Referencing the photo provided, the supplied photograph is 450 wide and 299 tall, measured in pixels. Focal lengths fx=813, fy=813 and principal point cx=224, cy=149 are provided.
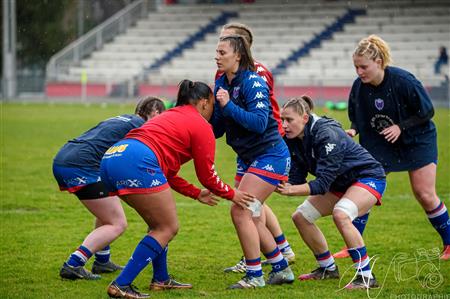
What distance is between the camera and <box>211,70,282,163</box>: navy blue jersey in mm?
6207

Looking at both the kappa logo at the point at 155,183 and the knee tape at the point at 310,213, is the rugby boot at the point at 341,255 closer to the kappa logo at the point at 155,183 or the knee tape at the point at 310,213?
the knee tape at the point at 310,213

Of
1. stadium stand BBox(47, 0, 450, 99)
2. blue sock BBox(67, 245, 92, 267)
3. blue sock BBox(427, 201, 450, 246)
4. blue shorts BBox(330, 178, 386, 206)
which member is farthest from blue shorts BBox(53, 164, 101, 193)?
stadium stand BBox(47, 0, 450, 99)

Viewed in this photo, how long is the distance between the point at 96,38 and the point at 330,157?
37.5 m

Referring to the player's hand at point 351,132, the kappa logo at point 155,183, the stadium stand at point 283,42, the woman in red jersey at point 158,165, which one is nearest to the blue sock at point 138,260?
the woman in red jersey at point 158,165

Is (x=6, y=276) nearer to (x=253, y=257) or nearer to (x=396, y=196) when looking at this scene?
(x=253, y=257)

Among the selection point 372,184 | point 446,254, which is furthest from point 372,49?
point 446,254

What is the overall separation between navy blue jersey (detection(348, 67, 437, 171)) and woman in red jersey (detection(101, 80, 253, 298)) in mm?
2154

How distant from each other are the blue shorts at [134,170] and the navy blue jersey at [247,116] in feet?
2.42

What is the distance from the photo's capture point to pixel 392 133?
751cm

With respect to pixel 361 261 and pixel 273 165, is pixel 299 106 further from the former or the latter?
pixel 361 261

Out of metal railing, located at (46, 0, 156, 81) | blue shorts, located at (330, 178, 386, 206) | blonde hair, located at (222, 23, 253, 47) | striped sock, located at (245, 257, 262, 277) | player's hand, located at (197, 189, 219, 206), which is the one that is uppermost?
blonde hair, located at (222, 23, 253, 47)

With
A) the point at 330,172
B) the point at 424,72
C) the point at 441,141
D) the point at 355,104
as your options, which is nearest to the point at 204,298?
the point at 330,172

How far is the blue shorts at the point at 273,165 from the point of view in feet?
21.1

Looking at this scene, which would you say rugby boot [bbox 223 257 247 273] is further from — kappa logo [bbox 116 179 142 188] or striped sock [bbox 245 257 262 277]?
kappa logo [bbox 116 179 142 188]
